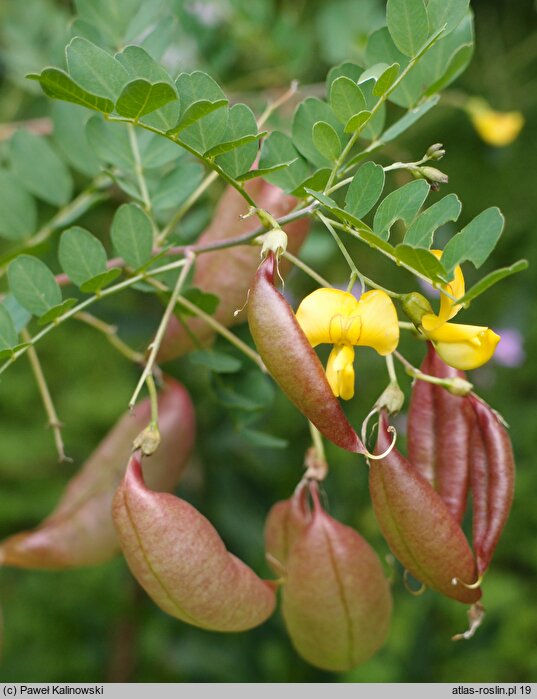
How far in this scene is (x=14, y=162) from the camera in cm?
88

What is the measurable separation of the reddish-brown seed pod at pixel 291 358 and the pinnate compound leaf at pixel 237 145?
106 millimetres

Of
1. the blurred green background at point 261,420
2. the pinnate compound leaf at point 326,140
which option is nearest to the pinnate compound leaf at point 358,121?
the pinnate compound leaf at point 326,140

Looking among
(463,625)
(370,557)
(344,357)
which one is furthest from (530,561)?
(344,357)

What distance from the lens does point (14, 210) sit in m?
0.85

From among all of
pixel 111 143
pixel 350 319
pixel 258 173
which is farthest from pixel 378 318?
pixel 111 143

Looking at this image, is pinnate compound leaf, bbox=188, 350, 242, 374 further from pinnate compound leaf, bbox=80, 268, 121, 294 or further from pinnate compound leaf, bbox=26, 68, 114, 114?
pinnate compound leaf, bbox=26, 68, 114, 114

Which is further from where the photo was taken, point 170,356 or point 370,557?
point 170,356

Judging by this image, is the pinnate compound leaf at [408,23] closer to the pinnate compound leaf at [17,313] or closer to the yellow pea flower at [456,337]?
the yellow pea flower at [456,337]

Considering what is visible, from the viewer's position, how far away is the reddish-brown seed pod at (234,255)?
2.42ft

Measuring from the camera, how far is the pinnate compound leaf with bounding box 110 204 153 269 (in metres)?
0.67

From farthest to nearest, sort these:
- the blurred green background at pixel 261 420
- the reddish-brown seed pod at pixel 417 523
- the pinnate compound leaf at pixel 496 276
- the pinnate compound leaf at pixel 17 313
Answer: the blurred green background at pixel 261 420
the pinnate compound leaf at pixel 17 313
the reddish-brown seed pod at pixel 417 523
the pinnate compound leaf at pixel 496 276

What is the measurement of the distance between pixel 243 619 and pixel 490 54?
1525 millimetres
